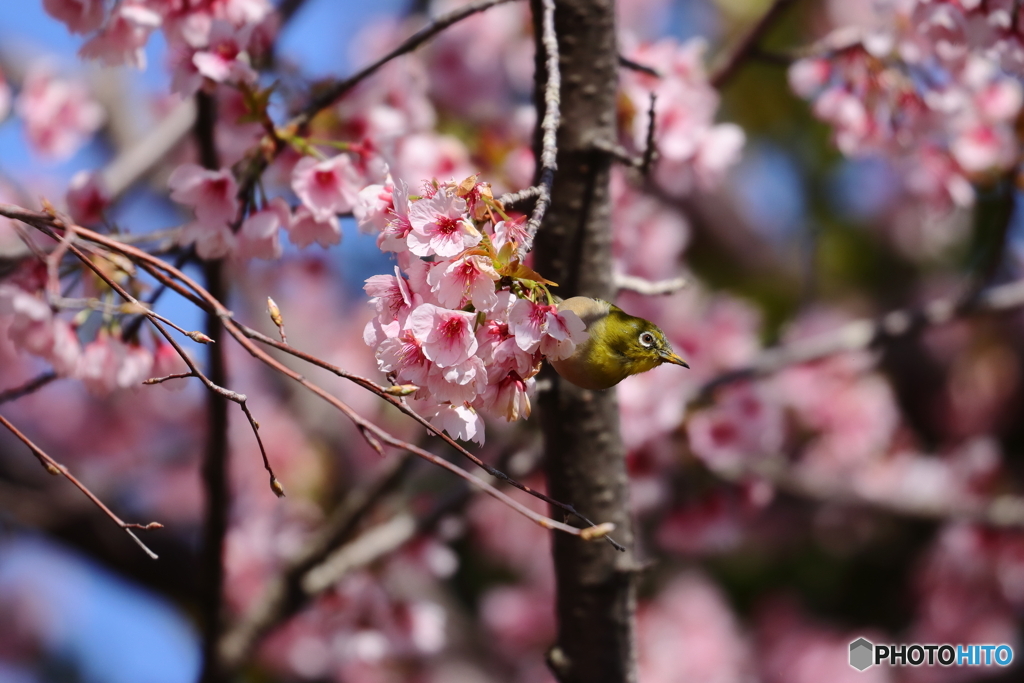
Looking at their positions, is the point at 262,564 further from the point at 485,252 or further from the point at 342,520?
the point at 485,252

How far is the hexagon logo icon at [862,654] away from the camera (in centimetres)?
234

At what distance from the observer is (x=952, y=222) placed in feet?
13.5

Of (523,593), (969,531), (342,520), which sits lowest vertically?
(342,520)

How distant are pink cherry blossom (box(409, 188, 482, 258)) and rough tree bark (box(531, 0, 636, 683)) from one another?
1.32 feet

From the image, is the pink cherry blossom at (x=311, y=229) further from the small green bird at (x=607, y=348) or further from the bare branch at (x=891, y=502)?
the bare branch at (x=891, y=502)

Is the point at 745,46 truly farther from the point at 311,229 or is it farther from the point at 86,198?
the point at 86,198

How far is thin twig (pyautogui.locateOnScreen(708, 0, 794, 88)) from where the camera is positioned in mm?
1811

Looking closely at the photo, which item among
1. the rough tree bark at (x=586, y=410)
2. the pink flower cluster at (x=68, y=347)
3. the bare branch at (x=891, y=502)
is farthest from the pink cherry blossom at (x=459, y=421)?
the bare branch at (x=891, y=502)

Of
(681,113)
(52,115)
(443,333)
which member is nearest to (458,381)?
(443,333)

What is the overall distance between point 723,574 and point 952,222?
2017 millimetres

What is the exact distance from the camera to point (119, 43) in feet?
4.46

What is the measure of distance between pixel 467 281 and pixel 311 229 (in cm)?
55

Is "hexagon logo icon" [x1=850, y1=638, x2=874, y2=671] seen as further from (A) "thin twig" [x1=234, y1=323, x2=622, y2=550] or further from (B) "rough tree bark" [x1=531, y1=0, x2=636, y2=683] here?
(A) "thin twig" [x1=234, y1=323, x2=622, y2=550]

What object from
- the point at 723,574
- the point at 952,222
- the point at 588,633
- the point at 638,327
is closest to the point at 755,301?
the point at 952,222
